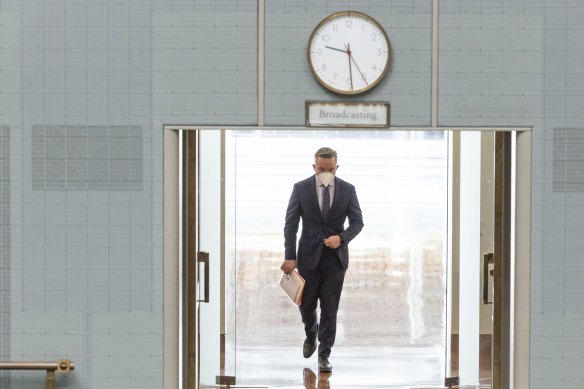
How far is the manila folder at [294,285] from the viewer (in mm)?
6102

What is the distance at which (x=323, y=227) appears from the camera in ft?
20.6

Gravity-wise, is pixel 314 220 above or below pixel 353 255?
above

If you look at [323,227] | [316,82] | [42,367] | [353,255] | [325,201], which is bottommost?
[42,367]

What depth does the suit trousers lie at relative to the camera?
6.29 meters

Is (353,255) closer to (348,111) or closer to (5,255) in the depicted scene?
(348,111)

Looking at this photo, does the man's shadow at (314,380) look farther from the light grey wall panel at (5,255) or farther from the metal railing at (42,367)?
the light grey wall panel at (5,255)

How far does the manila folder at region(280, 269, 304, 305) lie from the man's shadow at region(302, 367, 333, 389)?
1.71 feet

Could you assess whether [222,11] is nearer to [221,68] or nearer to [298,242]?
[221,68]

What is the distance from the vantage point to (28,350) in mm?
5180


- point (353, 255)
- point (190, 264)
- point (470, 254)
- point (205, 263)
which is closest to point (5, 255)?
point (190, 264)

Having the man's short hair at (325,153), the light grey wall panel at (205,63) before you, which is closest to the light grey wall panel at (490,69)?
the light grey wall panel at (205,63)

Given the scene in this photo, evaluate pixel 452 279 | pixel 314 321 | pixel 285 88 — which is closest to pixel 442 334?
pixel 452 279

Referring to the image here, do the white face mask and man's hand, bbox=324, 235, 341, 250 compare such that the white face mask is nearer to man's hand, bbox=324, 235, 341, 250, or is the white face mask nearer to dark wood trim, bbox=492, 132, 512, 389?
man's hand, bbox=324, 235, 341, 250

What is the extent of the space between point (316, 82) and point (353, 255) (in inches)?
117
